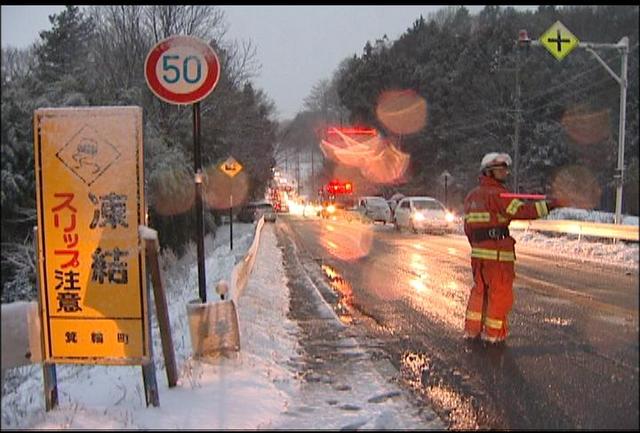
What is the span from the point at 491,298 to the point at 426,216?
68.8ft

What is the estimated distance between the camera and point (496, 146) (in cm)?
3147

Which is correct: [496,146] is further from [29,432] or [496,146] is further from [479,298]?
[29,432]

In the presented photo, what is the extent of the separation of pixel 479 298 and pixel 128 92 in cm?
1936

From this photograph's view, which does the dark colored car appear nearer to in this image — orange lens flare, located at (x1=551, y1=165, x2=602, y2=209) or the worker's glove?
orange lens flare, located at (x1=551, y1=165, x2=602, y2=209)

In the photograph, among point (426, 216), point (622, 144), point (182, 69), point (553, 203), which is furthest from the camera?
point (426, 216)

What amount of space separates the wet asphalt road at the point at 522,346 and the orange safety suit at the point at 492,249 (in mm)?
497

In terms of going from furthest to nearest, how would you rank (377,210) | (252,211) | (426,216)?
(252,211) < (377,210) < (426,216)

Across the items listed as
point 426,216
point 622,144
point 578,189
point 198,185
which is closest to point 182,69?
point 198,185

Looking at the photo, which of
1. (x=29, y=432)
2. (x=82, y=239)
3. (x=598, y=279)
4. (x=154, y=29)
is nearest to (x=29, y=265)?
(x=82, y=239)

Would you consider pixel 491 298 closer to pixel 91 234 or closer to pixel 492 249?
pixel 492 249

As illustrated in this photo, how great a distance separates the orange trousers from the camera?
7.08 m

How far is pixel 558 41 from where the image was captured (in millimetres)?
7293

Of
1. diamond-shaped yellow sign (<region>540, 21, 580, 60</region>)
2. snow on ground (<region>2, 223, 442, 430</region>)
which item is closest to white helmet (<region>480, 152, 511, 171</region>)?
diamond-shaped yellow sign (<region>540, 21, 580, 60</region>)

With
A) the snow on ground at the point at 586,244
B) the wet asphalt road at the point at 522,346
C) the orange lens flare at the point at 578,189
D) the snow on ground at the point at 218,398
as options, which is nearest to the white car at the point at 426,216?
the snow on ground at the point at 586,244
